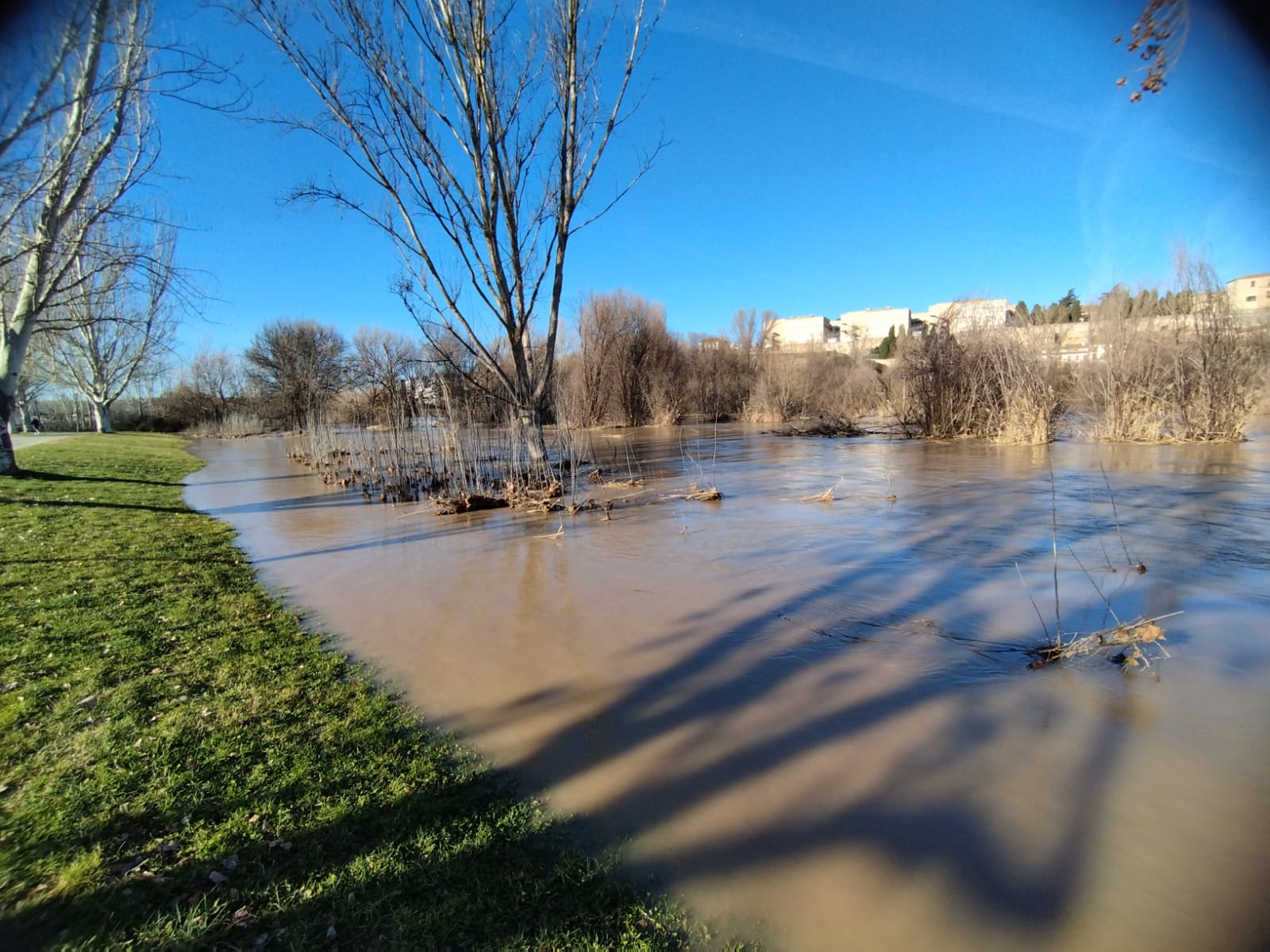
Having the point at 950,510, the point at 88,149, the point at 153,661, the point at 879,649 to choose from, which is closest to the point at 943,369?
the point at 950,510

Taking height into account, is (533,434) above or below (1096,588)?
above

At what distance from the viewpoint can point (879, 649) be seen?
3.40m

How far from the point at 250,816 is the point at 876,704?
2713 mm

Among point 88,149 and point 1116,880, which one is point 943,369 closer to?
point 1116,880

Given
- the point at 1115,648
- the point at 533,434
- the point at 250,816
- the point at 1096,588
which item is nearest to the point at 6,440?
the point at 533,434

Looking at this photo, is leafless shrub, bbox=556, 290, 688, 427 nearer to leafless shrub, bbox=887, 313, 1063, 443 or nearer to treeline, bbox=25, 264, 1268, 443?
treeline, bbox=25, 264, 1268, 443

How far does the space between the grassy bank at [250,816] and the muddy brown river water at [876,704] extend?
0.26 metres

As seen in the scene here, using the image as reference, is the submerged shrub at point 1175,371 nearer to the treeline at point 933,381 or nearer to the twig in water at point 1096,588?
the treeline at point 933,381

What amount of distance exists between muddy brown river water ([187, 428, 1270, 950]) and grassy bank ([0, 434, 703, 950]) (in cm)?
26

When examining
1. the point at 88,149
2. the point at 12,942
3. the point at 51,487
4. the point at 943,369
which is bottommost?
the point at 12,942

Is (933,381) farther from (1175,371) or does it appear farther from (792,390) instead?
(792,390)

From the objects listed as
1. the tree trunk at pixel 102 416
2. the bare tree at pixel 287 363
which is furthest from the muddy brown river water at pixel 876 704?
the bare tree at pixel 287 363

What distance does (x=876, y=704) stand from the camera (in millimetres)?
2809

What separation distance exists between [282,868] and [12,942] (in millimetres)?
611
